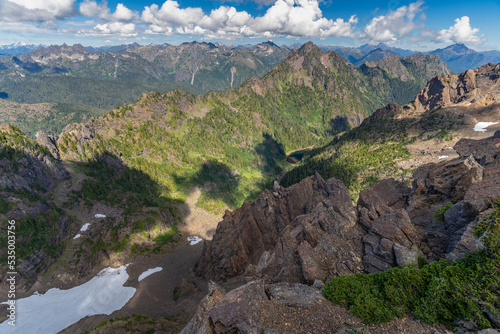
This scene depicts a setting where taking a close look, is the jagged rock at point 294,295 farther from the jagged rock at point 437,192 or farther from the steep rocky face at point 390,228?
the jagged rock at point 437,192

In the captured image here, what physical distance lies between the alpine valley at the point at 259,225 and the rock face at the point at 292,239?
0.27 m

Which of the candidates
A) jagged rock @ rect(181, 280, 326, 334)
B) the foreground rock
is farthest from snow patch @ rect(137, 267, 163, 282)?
the foreground rock

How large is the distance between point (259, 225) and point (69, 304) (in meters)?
54.7

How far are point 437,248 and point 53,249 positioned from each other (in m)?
102

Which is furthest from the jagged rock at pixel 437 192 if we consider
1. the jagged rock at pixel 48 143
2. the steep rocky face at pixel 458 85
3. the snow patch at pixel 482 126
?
the steep rocky face at pixel 458 85

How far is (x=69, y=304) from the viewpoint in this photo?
57.1 metres

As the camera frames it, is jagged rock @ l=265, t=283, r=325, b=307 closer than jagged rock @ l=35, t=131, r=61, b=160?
Yes

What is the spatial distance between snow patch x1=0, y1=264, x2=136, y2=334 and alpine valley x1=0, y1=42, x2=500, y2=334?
64cm

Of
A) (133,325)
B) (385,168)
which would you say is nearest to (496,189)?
(133,325)

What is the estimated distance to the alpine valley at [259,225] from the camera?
60.9 feet

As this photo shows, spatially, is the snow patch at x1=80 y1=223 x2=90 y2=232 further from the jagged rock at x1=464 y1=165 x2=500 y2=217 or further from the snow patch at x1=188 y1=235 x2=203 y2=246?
the jagged rock at x1=464 y1=165 x2=500 y2=217

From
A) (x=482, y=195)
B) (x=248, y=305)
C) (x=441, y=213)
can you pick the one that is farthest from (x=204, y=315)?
(x=482, y=195)

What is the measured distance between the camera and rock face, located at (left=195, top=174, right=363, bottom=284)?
27.4m

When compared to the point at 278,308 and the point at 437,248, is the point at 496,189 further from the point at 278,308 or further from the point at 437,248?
the point at 278,308
